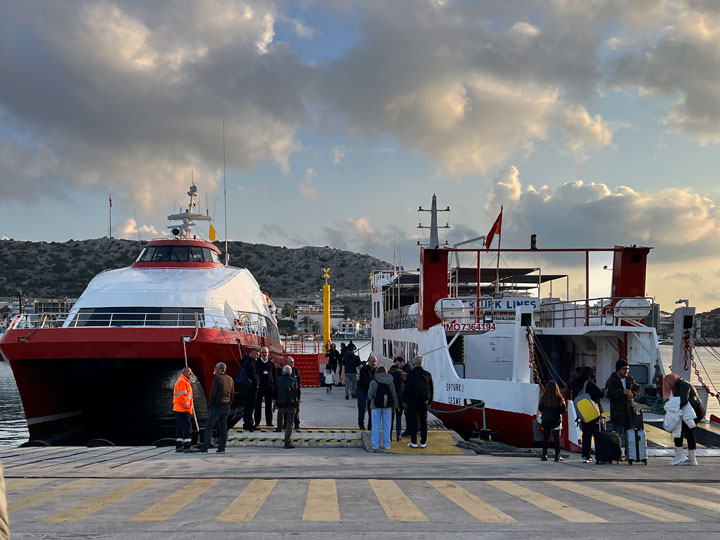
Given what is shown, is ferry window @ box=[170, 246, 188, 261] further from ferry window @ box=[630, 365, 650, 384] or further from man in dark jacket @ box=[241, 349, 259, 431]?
ferry window @ box=[630, 365, 650, 384]

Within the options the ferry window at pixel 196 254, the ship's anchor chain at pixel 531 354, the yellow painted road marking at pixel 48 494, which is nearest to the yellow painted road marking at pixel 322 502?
the yellow painted road marking at pixel 48 494

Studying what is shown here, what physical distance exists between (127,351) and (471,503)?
39.1 feet

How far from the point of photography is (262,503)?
7879mm

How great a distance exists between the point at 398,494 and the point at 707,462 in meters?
7.29

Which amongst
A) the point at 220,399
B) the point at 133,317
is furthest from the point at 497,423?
the point at 133,317

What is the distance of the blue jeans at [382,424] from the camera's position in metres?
13.4

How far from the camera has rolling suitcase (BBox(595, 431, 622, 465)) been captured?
12.1 metres

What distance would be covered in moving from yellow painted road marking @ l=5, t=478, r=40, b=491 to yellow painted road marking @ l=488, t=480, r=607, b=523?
250 inches

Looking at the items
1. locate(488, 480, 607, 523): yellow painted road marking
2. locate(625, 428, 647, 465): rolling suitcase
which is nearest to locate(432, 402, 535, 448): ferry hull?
locate(625, 428, 647, 465): rolling suitcase

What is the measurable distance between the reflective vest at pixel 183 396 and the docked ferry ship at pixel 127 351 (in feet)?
2.36

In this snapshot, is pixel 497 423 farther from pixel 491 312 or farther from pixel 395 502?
pixel 395 502

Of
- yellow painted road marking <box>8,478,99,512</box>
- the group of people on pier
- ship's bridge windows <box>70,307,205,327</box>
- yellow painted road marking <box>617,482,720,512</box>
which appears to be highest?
ship's bridge windows <box>70,307,205,327</box>

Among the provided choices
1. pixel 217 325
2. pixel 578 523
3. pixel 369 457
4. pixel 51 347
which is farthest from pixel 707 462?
pixel 51 347

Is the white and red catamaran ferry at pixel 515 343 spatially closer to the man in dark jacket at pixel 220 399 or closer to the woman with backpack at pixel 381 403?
the woman with backpack at pixel 381 403
